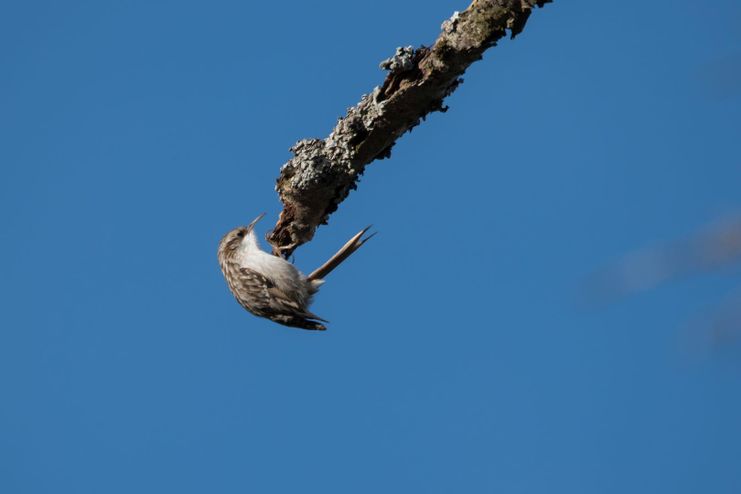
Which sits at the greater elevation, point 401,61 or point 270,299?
point 401,61

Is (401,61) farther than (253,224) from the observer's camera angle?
No

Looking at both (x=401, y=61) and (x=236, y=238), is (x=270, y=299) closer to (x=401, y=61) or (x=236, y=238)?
(x=236, y=238)

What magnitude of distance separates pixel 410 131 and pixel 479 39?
0.58 metres

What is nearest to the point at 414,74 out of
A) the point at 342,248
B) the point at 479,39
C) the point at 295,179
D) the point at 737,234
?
the point at 479,39

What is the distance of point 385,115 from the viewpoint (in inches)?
123

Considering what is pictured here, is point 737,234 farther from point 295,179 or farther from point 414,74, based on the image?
point 295,179

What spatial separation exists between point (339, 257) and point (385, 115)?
2.98ft

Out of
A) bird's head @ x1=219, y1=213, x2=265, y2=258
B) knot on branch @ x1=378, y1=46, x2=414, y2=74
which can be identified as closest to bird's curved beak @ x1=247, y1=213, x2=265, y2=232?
bird's head @ x1=219, y1=213, x2=265, y2=258

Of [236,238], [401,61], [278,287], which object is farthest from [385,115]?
[236,238]

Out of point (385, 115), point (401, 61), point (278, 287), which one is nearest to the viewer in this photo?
point (401, 61)

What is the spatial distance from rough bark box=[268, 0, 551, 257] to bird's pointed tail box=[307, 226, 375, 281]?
158 mm

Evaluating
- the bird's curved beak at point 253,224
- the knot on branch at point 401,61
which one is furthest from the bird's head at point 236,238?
the knot on branch at point 401,61

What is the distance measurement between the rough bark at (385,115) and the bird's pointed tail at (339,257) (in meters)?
0.16

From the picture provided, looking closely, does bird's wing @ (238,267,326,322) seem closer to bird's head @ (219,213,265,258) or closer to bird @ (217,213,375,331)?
bird @ (217,213,375,331)
